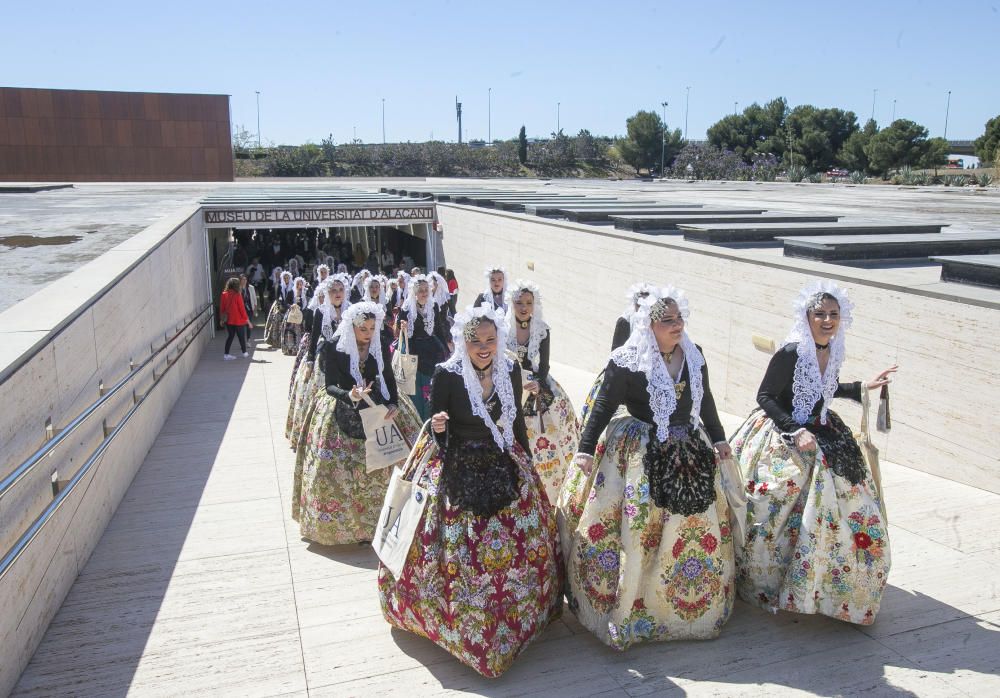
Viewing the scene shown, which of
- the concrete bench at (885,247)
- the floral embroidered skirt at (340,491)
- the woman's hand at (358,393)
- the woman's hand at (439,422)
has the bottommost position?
the floral embroidered skirt at (340,491)

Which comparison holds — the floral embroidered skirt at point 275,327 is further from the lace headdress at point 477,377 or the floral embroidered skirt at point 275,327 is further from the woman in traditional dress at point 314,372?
the lace headdress at point 477,377

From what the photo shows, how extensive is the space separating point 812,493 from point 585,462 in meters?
1.21

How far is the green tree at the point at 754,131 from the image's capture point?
61.0m

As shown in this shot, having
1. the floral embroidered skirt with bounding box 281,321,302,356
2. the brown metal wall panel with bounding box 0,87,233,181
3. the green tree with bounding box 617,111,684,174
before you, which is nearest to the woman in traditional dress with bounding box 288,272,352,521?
the floral embroidered skirt with bounding box 281,321,302,356

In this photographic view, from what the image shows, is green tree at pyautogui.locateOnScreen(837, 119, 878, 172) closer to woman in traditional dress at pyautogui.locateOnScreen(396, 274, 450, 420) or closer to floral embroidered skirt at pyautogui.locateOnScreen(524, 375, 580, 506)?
woman in traditional dress at pyautogui.locateOnScreen(396, 274, 450, 420)

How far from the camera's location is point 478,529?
13.1 feet

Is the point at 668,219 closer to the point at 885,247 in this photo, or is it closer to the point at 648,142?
the point at 885,247

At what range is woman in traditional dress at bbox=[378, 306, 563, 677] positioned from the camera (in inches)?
157

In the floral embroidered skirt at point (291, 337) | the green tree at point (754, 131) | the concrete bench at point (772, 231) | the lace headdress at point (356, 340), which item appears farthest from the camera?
the green tree at point (754, 131)

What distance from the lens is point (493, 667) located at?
3951 millimetres

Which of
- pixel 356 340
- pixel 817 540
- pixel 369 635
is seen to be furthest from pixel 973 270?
pixel 369 635

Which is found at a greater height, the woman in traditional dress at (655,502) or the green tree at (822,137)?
the green tree at (822,137)

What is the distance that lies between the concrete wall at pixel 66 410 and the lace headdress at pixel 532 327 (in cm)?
314

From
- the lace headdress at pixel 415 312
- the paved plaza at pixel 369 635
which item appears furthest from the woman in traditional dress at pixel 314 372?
the lace headdress at pixel 415 312
